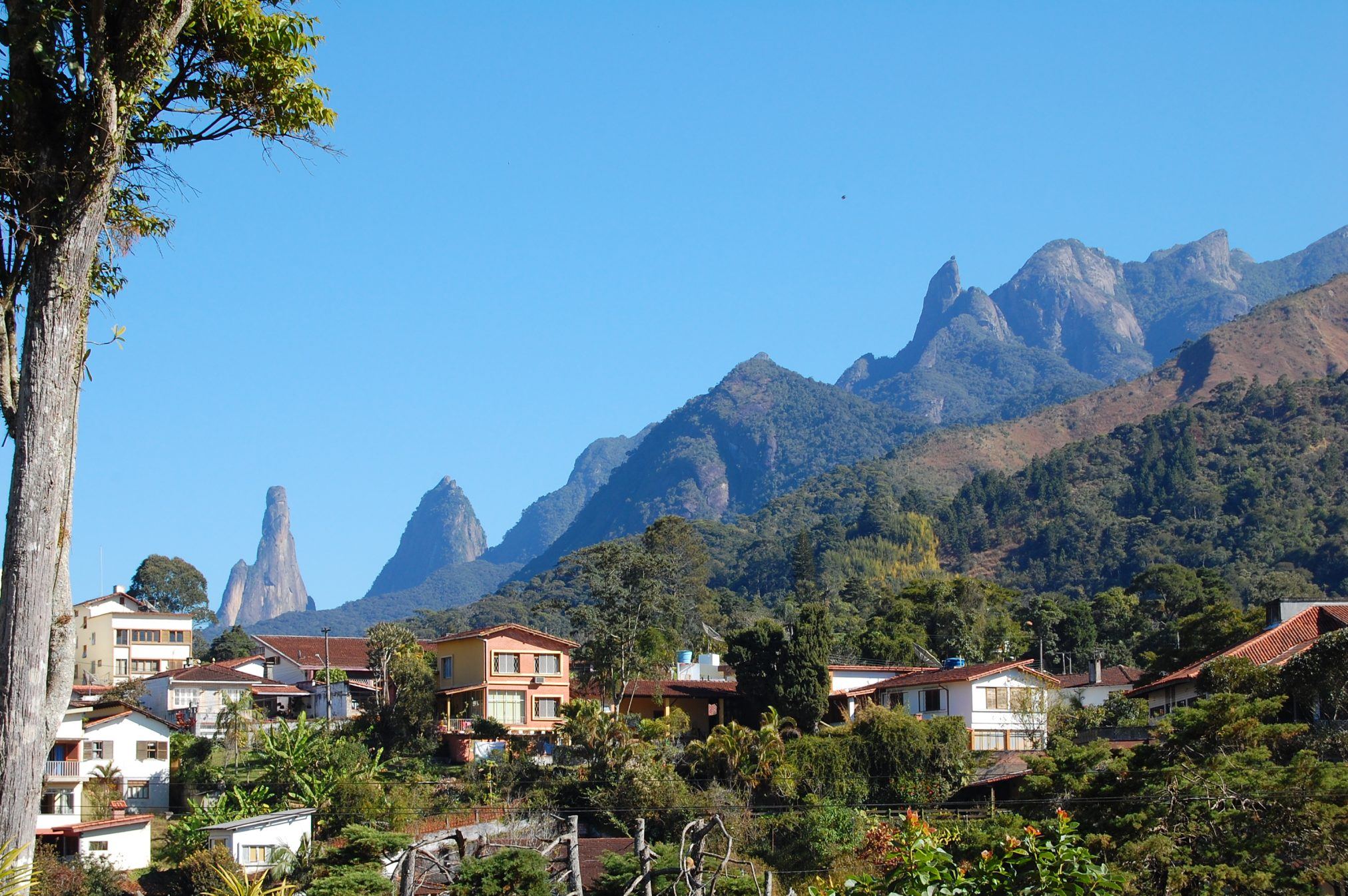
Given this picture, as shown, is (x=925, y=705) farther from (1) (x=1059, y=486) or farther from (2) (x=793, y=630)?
(1) (x=1059, y=486)

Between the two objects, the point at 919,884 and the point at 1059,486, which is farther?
the point at 1059,486

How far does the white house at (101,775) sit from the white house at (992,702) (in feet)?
80.9

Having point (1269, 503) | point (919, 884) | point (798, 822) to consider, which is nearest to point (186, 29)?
point (919, 884)

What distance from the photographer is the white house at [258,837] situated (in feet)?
114

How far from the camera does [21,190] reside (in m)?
7.84

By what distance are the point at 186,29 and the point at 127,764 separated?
1602 inches

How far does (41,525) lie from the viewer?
7254mm

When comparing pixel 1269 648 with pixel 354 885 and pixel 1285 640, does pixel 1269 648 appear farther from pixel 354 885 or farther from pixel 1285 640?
pixel 354 885

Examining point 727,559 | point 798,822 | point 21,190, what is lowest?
point 798,822

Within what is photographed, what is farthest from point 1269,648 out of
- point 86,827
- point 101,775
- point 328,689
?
point 101,775

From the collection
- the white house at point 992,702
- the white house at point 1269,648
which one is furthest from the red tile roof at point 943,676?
the white house at point 1269,648

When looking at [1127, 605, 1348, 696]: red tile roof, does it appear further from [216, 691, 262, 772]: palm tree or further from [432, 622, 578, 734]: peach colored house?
[216, 691, 262, 772]: palm tree

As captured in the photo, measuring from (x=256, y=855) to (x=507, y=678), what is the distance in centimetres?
1574

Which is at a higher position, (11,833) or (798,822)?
(11,833)
